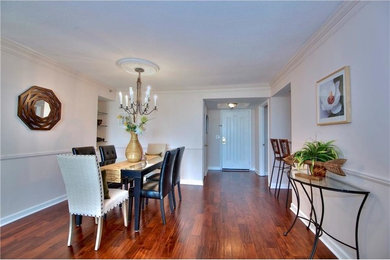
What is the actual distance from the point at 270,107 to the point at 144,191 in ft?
10.6

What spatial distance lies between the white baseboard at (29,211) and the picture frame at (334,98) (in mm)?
3962

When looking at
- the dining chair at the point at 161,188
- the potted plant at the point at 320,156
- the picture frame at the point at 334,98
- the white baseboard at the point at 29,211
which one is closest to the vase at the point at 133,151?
the dining chair at the point at 161,188

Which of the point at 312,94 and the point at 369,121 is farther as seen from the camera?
the point at 312,94

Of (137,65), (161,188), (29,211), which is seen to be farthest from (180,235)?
(137,65)

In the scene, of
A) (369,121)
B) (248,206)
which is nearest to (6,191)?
(248,206)

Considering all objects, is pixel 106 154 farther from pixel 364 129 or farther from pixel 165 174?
pixel 364 129

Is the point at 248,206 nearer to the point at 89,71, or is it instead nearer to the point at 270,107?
the point at 270,107

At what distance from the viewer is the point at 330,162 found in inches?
61.8

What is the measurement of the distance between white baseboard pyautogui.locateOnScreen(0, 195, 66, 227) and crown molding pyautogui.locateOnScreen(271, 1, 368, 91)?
171 inches

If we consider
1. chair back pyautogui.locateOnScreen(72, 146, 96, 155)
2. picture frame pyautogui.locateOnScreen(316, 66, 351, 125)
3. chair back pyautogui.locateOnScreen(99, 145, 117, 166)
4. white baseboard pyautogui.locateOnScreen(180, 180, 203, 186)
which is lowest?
white baseboard pyautogui.locateOnScreen(180, 180, 203, 186)

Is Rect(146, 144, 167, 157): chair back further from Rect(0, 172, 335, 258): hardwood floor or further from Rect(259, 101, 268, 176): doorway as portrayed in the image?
Rect(259, 101, 268, 176): doorway

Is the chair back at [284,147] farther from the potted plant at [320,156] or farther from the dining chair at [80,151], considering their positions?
the dining chair at [80,151]

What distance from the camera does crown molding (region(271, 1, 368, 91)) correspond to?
4.92 ft

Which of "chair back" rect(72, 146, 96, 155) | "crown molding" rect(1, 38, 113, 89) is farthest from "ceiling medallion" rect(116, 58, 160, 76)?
"chair back" rect(72, 146, 96, 155)
